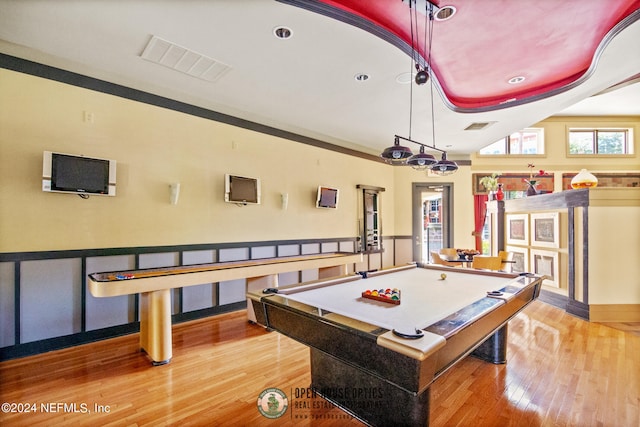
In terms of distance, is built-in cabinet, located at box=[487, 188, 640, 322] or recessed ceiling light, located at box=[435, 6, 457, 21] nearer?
recessed ceiling light, located at box=[435, 6, 457, 21]

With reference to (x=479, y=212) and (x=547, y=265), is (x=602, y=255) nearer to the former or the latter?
(x=547, y=265)

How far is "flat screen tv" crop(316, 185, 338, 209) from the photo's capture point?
5500 millimetres

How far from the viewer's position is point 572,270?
4.26 meters

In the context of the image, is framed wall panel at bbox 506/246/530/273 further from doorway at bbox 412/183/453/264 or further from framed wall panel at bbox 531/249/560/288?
doorway at bbox 412/183/453/264

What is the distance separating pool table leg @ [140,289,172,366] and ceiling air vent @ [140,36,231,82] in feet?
7.43

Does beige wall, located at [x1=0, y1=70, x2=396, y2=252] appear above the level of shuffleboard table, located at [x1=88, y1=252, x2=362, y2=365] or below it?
above

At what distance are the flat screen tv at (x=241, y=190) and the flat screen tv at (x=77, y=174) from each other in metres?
1.34

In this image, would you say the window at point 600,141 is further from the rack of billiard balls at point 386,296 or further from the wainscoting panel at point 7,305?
the wainscoting panel at point 7,305

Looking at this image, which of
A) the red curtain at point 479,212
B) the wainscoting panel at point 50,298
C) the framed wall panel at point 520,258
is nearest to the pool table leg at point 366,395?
the wainscoting panel at point 50,298

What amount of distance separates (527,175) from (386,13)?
694 cm

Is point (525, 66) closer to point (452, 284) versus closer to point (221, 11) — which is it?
point (452, 284)

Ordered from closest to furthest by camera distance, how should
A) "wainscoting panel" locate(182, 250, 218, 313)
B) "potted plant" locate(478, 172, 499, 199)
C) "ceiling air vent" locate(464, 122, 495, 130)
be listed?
"wainscoting panel" locate(182, 250, 218, 313), "ceiling air vent" locate(464, 122, 495, 130), "potted plant" locate(478, 172, 499, 199)

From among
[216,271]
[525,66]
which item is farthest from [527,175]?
[216,271]

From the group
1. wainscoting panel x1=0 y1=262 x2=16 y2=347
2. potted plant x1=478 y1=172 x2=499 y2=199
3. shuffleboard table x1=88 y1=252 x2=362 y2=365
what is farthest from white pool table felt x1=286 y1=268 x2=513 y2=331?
potted plant x1=478 y1=172 x2=499 y2=199
